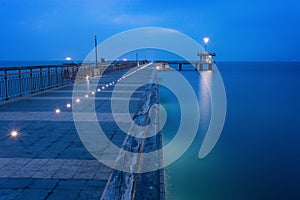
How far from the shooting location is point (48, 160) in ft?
15.9

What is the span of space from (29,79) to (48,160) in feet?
31.4

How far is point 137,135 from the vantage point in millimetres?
4840

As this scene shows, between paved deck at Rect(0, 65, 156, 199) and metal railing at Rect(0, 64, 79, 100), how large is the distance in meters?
3.20

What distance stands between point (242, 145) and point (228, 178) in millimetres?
4205

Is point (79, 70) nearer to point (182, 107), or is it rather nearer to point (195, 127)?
point (182, 107)

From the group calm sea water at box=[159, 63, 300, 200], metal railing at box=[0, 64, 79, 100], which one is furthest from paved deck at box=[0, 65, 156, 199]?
metal railing at box=[0, 64, 79, 100]

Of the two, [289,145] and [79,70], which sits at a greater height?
[79,70]

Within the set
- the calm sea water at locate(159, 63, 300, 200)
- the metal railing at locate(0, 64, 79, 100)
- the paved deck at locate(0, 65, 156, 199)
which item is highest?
the metal railing at locate(0, 64, 79, 100)

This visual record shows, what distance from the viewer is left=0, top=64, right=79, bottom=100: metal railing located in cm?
1147

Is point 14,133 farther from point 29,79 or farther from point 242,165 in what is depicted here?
point 242,165

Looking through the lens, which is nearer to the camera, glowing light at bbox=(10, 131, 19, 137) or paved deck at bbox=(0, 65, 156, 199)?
paved deck at bbox=(0, 65, 156, 199)

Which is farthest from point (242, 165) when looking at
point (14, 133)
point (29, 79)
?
point (29, 79)

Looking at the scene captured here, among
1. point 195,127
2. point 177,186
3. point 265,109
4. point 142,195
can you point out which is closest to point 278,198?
point 177,186

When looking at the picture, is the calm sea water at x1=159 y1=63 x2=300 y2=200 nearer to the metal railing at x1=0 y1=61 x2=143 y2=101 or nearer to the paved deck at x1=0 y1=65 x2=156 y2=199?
the paved deck at x1=0 y1=65 x2=156 y2=199
